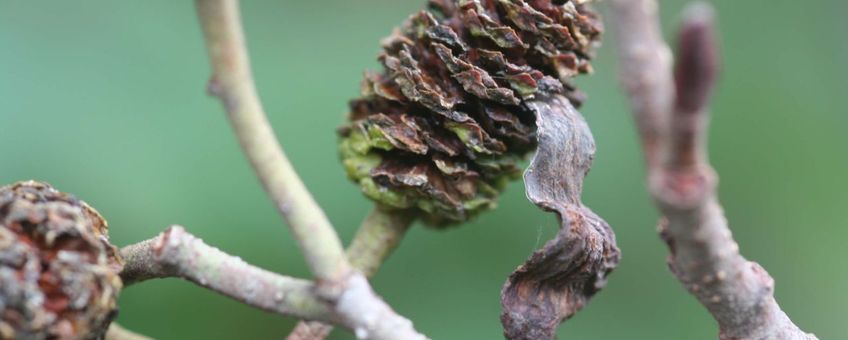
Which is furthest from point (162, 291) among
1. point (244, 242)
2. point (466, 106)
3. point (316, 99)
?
point (466, 106)

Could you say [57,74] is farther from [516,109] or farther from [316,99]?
[516,109]

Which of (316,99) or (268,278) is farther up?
(316,99)

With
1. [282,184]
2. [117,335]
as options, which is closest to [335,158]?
[117,335]

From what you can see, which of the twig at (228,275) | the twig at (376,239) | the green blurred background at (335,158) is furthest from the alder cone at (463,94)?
the green blurred background at (335,158)

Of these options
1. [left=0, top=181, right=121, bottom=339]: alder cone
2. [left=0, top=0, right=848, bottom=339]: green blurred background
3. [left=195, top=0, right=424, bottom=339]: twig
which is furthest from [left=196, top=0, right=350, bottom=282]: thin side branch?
[left=0, top=0, right=848, bottom=339]: green blurred background

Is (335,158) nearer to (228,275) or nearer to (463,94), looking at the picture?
(463,94)

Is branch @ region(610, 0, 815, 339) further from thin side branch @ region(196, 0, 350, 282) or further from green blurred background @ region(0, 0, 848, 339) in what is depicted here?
green blurred background @ region(0, 0, 848, 339)

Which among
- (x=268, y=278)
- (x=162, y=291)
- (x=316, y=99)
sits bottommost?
(x=268, y=278)
